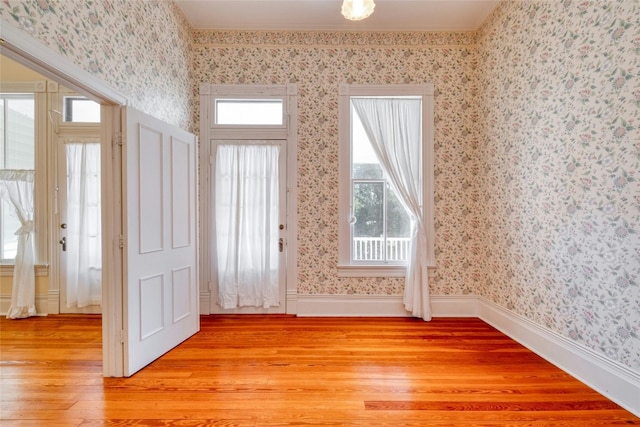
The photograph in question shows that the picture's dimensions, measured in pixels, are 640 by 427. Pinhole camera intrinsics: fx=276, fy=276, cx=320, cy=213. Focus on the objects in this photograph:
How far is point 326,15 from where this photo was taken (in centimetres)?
309

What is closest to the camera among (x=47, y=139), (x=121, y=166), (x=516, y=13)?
(x=121, y=166)

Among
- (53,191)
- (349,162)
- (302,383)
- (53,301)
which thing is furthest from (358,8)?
(53,301)

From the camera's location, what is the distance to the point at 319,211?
335cm

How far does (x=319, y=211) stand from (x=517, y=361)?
92.4 inches

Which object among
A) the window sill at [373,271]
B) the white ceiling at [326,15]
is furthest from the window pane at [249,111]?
the window sill at [373,271]

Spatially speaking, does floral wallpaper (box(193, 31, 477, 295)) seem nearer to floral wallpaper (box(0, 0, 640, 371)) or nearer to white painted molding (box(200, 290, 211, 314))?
floral wallpaper (box(0, 0, 640, 371))

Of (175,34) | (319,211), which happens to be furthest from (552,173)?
(175,34)

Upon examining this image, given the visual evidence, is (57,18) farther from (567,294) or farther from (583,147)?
(567,294)

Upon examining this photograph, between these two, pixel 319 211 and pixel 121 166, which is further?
pixel 319 211

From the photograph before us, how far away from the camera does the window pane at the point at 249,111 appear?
337cm

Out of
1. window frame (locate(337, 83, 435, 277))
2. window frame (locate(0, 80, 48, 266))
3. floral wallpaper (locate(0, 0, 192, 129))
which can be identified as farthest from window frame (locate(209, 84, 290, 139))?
window frame (locate(0, 80, 48, 266))

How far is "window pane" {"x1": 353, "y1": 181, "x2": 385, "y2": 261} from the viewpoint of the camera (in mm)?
3395

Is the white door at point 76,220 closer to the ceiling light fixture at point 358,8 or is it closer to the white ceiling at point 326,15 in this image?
the white ceiling at point 326,15

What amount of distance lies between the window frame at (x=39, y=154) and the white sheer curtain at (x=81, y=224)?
10.9 inches
